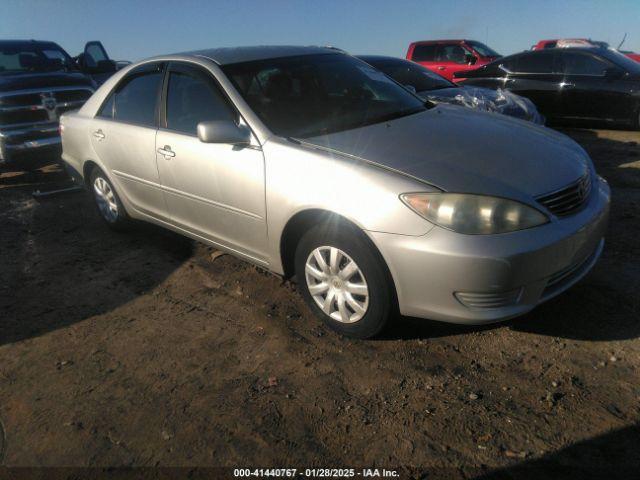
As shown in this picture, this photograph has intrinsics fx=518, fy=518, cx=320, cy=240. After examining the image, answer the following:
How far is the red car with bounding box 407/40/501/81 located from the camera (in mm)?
12945

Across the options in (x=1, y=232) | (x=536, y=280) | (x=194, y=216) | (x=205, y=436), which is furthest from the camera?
(x=1, y=232)

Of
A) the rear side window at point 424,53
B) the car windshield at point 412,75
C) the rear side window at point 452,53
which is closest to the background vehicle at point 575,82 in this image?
the car windshield at point 412,75

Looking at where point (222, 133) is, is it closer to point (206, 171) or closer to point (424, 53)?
point (206, 171)

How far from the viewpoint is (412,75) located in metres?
7.28

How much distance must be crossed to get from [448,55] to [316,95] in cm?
1075

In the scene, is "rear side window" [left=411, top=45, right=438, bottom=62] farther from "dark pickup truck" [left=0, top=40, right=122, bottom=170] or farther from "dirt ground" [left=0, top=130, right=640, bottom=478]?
"dirt ground" [left=0, top=130, right=640, bottom=478]

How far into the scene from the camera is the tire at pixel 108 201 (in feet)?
15.5

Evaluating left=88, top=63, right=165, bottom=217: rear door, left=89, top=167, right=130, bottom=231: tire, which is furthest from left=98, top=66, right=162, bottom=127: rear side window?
left=89, top=167, right=130, bottom=231: tire

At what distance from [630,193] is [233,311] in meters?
4.05

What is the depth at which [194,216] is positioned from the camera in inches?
147

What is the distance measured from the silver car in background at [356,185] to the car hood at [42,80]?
370 cm

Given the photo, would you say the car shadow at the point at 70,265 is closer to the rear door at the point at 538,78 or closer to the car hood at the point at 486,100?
the car hood at the point at 486,100

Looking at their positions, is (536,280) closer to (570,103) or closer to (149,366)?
(149,366)

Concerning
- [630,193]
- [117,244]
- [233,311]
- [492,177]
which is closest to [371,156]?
[492,177]
